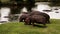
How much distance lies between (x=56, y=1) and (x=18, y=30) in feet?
58.6

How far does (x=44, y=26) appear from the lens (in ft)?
23.7

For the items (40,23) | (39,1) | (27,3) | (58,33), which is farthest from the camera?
(39,1)

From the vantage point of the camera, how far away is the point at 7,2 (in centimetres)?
2372

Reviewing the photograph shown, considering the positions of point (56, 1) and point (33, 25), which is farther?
point (56, 1)

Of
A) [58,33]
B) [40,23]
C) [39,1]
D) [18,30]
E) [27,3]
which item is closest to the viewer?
[58,33]

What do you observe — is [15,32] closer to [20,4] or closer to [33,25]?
[33,25]

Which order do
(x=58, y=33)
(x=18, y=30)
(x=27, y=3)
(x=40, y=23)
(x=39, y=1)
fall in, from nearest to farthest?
(x=58, y=33)
(x=18, y=30)
(x=40, y=23)
(x=27, y=3)
(x=39, y=1)

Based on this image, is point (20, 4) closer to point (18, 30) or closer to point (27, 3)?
point (27, 3)

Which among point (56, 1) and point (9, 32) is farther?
point (56, 1)

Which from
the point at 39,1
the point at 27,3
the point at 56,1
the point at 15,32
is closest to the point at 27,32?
the point at 15,32

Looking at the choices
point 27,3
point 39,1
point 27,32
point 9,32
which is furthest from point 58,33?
point 39,1

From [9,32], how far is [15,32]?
21 centimetres

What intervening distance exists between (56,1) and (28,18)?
55.9ft

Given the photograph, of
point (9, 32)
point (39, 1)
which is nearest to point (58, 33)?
point (9, 32)
